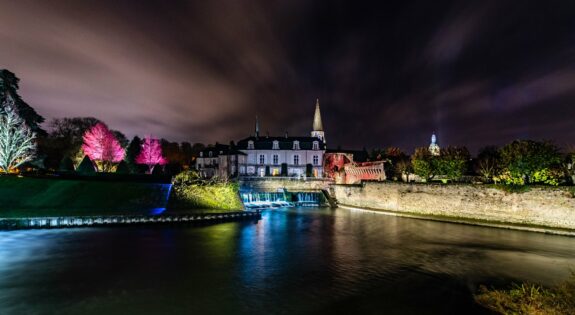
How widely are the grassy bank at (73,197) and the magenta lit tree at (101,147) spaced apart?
2712cm

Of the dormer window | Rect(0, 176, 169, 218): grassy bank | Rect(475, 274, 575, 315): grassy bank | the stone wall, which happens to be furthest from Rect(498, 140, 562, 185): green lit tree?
the dormer window

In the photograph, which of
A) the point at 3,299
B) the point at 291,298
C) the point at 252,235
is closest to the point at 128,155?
the point at 252,235

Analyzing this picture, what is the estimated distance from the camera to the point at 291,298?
42.6 feet

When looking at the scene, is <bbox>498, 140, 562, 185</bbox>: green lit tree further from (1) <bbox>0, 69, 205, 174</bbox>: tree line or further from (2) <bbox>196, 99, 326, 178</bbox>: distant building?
(1) <bbox>0, 69, 205, 174</bbox>: tree line

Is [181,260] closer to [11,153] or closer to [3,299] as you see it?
[3,299]

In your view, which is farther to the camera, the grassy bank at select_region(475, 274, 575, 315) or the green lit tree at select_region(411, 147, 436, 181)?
the green lit tree at select_region(411, 147, 436, 181)

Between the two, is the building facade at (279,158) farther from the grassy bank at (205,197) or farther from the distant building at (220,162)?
the grassy bank at (205,197)

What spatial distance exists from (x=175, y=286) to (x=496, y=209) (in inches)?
1154

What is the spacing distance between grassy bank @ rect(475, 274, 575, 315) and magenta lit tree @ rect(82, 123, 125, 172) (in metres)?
62.4

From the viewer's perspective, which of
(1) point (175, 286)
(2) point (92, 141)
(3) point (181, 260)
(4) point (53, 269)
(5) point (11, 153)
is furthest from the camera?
(2) point (92, 141)

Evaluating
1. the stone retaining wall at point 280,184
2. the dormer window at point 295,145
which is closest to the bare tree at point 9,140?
the stone retaining wall at point 280,184

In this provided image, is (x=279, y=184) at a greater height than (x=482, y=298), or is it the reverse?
(x=279, y=184)

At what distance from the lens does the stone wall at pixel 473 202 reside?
26.4 meters

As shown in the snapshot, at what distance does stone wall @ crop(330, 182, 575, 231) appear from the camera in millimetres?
26359
